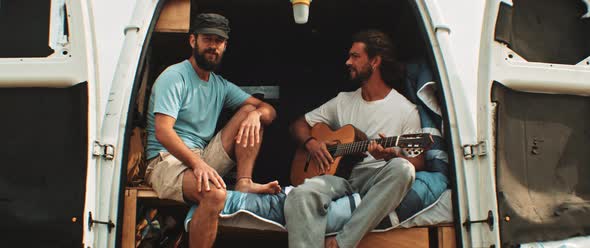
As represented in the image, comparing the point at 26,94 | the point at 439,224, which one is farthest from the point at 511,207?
the point at 26,94

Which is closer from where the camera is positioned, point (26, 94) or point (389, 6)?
point (26, 94)

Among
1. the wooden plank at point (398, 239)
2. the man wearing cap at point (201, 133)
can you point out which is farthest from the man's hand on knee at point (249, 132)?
the wooden plank at point (398, 239)

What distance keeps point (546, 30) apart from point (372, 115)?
1.21m

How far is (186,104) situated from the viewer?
13.1 ft

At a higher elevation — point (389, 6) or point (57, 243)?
point (389, 6)

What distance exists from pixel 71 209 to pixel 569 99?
2253 millimetres

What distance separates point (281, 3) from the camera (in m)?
4.40

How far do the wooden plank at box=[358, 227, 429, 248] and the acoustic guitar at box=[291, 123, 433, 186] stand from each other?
485 millimetres

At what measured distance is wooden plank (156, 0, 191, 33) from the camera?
391 centimetres

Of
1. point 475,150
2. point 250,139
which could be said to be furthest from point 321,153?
point 475,150

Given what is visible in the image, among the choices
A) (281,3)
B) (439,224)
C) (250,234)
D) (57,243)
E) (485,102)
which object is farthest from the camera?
(281,3)

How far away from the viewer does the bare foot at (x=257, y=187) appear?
3.65 meters

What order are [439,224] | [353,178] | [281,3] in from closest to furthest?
1. [439,224]
2. [353,178]
3. [281,3]

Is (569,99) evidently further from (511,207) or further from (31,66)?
(31,66)
